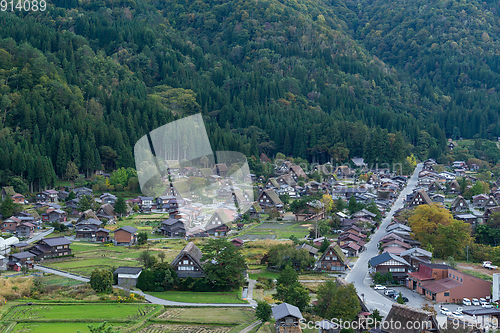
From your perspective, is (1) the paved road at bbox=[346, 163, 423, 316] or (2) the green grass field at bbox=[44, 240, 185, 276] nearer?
(1) the paved road at bbox=[346, 163, 423, 316]

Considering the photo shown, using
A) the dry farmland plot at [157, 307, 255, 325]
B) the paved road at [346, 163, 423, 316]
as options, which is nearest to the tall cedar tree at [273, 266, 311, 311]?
the dry farmland plot at [157, 307, 255, 325]

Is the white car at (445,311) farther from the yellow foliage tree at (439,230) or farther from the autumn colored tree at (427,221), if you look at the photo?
the autumn colored tree at (427,221)

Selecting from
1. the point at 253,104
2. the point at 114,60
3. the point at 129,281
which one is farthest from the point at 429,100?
the point at 129,281

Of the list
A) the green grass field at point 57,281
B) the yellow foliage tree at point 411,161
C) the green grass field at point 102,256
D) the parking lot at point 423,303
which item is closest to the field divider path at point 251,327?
the parking lot at point 423,303

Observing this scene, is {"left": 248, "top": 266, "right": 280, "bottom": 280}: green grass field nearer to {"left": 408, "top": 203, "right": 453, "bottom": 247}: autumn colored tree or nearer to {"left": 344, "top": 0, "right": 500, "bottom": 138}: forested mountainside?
{"left": 408, "top": 203, "right": 453, "bottom": 247}: autumn colored tree

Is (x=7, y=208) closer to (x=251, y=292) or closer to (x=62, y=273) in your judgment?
(x=62, y=273)

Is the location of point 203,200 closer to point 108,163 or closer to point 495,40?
point 108,163

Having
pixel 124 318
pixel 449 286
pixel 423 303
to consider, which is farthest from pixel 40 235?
pixel 449 286
